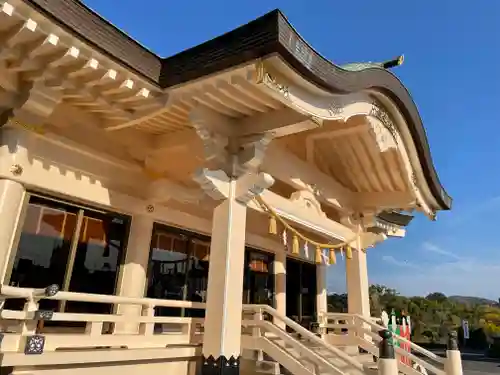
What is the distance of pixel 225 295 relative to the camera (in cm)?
460

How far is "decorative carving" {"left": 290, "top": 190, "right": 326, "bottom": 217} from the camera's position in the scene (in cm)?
693

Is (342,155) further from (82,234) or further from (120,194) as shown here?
(82,234)

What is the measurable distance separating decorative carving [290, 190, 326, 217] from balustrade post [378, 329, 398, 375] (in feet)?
9.23

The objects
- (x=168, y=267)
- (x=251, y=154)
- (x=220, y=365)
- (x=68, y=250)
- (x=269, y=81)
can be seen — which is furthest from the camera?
(x=168, y=267)

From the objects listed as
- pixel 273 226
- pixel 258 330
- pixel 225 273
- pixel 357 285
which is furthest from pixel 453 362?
pixel 225 273

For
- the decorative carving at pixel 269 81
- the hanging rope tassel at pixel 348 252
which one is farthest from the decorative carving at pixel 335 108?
the hanging rope tassel at pixel 348 252

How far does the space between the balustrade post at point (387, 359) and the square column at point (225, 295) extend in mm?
1680

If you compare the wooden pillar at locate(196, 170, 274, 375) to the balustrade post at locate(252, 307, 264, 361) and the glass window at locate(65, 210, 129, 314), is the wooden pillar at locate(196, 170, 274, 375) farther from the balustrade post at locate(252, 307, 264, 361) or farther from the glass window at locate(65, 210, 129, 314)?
the glass window at locate(65, 210, 129, 314)

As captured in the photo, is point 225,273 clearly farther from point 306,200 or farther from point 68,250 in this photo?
point 306,200

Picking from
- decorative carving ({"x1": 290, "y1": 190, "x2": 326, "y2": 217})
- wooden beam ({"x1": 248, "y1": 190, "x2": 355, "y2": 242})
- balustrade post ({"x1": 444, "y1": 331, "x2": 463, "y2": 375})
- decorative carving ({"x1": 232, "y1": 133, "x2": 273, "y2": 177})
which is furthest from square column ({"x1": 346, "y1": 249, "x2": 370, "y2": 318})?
decorative carving ({"x1": 232, "y1": 133, "x2": 273, "y2": 177})

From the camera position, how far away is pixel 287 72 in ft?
13.3

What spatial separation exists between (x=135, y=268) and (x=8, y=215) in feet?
6.70

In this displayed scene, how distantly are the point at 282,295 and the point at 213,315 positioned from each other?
480cm

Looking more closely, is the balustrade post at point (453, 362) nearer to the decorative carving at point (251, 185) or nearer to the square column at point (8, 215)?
the decorative carving at point (251, 185)
